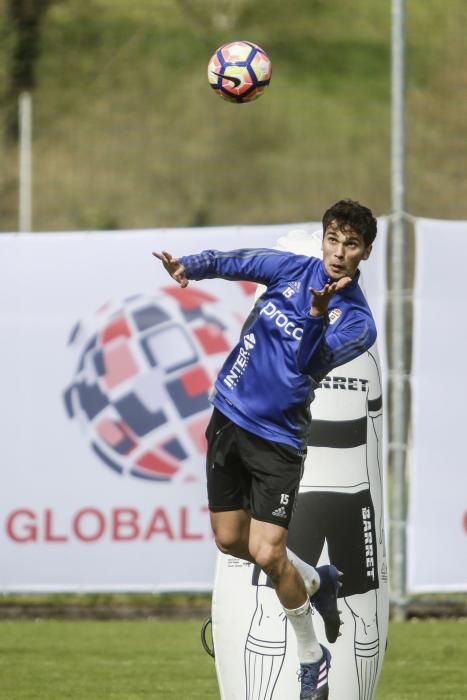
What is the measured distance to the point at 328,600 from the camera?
6.31m

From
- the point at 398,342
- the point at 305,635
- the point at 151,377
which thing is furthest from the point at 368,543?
the point at 151,377

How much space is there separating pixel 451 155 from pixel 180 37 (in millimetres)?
22871

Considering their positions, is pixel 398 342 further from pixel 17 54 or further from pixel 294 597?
pixel 17 54

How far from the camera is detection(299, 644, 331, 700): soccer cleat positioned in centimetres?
611

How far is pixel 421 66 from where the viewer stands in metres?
28.0

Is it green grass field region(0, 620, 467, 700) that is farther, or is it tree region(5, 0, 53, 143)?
tree region(5, 0, 53, 143)

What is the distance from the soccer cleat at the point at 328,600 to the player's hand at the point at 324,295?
4.27 ft

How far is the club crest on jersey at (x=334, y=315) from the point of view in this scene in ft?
19.7

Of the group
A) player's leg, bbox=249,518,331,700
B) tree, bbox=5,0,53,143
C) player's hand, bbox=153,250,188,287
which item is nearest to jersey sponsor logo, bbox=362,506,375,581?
player's leg, bbox=249,518,331,700

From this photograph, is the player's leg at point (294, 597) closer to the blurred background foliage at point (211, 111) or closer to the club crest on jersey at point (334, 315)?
the club crest on jersey at point (334, 315)

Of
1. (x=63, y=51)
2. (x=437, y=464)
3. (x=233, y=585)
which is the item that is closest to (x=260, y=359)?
(x=233, y=585)

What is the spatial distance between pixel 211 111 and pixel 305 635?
30.8m

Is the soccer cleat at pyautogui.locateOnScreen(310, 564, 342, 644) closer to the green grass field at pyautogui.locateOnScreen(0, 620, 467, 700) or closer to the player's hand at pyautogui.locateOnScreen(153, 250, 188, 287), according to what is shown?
the green grass field at pyautogui.locateOnScreen(0, 620, 467, 700)

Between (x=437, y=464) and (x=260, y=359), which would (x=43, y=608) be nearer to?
(x=437, y=464)
